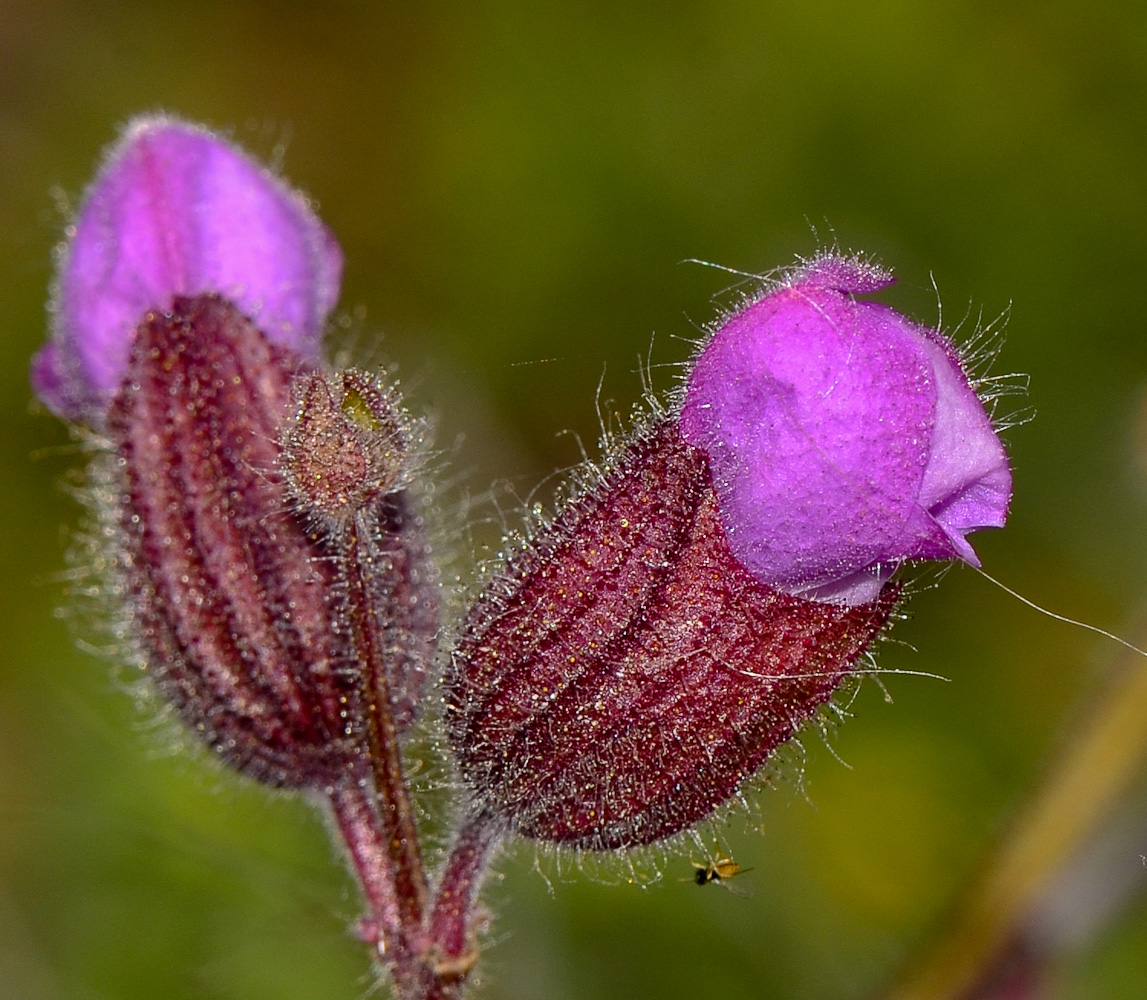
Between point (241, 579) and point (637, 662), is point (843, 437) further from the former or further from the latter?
point (241, 579)

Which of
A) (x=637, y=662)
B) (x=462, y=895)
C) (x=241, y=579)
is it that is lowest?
(x=462, y=895)

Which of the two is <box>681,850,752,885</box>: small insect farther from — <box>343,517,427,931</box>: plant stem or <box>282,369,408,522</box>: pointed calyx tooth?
<box>282,369,408,522</box>: pointed calyx tooth

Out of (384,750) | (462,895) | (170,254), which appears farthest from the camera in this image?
(170,254)

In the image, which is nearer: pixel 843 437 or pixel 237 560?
pixel 843 437

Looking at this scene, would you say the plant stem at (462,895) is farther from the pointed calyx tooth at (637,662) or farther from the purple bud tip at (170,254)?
the purple bud tip at (170,254)

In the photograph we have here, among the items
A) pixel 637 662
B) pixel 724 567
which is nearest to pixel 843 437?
pixel 724 567

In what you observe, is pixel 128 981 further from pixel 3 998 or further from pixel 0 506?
pixel 0 506

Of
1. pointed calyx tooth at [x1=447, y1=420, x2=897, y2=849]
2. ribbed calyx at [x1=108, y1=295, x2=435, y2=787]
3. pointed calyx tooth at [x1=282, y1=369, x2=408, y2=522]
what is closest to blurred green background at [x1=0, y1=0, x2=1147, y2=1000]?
ribbed calyx at [x1=108, y1=295, x2=435, y2=787]
